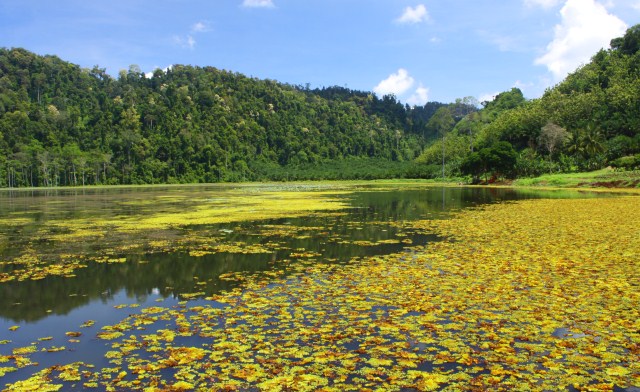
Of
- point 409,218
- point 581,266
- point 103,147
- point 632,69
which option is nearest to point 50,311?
point 581,266

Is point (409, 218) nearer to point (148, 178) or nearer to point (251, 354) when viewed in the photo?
point (251, 354)

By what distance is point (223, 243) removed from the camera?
58.7 ft

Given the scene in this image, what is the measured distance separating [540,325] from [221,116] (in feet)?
633

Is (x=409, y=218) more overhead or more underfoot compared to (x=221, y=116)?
more underfoot

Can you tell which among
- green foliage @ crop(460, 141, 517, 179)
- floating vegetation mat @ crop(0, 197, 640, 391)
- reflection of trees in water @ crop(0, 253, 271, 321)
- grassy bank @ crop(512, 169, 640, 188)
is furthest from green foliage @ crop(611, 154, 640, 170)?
reflection of trees in water @ crop(0, 253, 271, 321)

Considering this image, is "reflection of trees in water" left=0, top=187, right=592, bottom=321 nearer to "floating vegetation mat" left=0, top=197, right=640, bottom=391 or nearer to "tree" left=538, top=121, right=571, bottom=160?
"floating vegetation mat" left=0, top=197, right=640, bottom=391

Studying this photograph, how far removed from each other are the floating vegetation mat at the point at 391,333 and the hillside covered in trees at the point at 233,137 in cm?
7109

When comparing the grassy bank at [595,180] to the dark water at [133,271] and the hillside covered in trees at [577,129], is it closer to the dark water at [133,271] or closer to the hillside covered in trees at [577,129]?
the hillside covered in trees at [577,129]

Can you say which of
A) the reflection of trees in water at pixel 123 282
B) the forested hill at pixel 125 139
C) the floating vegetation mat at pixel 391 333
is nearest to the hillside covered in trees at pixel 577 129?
the forested hill at pixel 125 139

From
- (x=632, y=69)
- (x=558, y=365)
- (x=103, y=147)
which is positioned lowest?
(x=558, y=365)

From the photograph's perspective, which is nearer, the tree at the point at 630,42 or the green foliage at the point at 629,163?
Result: the green foliage at the point at 629,163

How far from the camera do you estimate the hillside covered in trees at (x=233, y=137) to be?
89.9 metres

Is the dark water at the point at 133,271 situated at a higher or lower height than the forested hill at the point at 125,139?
lower

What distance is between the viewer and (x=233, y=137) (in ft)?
596
